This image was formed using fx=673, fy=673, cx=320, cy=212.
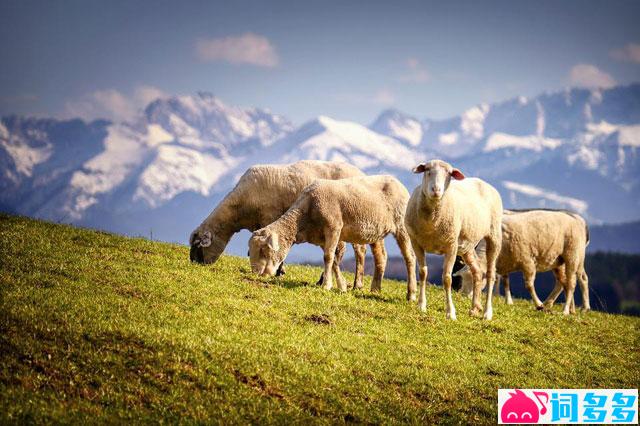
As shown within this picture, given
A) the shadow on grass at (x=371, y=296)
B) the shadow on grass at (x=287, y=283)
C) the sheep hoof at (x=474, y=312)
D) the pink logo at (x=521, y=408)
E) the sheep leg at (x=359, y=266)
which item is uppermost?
the sheep leg at (x=359, y=266)

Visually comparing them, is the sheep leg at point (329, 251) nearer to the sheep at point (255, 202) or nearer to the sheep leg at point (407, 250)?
the sheep leg at point (407, 250)

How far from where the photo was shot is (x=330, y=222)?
853 inches

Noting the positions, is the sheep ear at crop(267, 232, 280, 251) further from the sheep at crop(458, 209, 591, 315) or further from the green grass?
the sheep at crop(458, 209, 591, 315)

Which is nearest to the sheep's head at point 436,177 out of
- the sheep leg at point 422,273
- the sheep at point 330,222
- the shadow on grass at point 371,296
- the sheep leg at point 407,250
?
the sheep leg at point 422,273

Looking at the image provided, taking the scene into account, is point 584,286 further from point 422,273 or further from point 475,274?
point 422,273

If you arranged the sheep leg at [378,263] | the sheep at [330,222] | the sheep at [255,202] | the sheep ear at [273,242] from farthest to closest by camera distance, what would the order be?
the sheep at [255,202] < the sheep leg at [378,263] < the sheep at [330,222] < the sheep ear at [273,242]

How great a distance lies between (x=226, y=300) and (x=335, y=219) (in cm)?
531

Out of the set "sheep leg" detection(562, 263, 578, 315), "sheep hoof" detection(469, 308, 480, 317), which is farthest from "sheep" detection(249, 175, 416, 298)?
"sheep leg" detection(562, 263, 578, 315)

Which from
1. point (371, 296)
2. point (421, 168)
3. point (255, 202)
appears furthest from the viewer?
point (255, 202)

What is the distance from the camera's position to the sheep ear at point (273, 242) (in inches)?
846

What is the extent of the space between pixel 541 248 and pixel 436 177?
11825mm

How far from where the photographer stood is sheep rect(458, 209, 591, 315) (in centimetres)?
2878

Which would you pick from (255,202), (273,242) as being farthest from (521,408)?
(255,202)

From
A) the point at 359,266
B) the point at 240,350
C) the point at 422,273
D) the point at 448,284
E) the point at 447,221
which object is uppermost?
the point at 447,221
